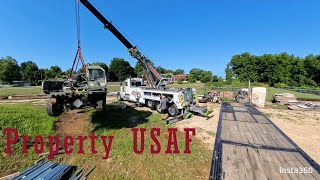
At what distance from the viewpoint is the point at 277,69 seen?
63438 mm

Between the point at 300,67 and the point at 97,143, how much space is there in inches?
2771

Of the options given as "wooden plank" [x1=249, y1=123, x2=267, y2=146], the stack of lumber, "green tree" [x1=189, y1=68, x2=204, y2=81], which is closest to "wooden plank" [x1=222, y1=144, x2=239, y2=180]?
"wooden plank" [x1=249, y1=123, x2=267, y2=146]

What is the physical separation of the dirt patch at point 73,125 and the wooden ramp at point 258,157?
6.34 meters

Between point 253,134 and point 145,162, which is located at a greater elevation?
point 253,134

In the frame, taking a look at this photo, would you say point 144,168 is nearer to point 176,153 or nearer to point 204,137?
point 176,153

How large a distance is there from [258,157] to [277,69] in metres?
67.7

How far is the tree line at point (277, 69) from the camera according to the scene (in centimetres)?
5866

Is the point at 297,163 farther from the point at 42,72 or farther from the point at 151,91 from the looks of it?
the point at 42,72

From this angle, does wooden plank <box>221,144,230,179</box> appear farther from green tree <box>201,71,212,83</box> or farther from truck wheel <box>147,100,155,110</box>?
green tree <box>201,71,212,83</box>

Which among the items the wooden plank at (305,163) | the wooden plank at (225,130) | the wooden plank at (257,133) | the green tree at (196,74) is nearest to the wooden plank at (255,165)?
the wooden plank at (257,133)

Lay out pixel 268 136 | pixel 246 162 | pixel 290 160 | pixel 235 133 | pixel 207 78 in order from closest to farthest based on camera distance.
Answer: pixel 246 162, pixel 290 160, pixel 268 136, pixel 235 133, pixel 207 78

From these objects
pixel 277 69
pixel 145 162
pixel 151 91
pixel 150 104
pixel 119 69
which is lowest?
pixel 145 162

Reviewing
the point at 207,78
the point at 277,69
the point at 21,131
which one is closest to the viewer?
the point at 21,131

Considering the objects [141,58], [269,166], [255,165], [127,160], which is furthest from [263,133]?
[141,58]
